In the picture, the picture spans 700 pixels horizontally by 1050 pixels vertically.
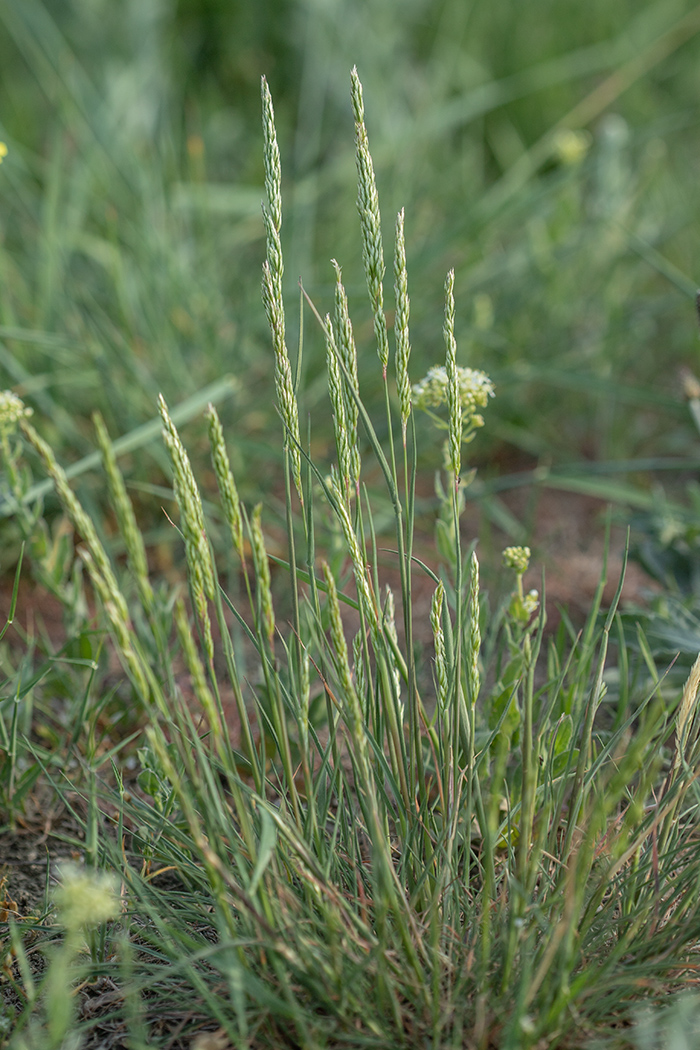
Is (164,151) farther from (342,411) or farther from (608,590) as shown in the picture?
(342,411)

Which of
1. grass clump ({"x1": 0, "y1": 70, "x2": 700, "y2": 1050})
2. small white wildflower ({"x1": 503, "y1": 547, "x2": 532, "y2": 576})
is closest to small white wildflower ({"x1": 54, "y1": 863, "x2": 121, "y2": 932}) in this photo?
grass clump ({"x1": 0, "y1": 70, "x2": 700, "y2": 1050})

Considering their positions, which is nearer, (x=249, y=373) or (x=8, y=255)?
(x=249, y=373)

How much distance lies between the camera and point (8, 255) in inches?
95.5

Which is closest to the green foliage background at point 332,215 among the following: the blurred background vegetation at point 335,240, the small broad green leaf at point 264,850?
the blurred background vegetation at point 335,240

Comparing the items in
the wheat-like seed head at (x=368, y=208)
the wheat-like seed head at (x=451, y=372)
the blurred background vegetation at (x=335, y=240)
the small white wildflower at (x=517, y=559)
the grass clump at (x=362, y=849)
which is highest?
the blurred background vegetation at (x=335, y=240)

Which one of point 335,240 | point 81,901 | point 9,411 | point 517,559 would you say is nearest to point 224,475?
point 81,901

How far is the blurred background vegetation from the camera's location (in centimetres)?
206

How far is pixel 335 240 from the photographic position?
255cm

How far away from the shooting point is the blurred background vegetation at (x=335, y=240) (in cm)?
206

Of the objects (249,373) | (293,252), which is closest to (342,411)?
(249,373)

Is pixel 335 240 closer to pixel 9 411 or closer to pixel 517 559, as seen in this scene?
pixel 9 411

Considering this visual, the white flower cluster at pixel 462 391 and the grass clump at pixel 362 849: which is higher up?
the white flower cluster at pixel 462 391

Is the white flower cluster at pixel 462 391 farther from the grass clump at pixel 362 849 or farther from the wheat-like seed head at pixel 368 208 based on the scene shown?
the wheat-like seed head at pixel 368 208

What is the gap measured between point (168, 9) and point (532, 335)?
2.19 m
